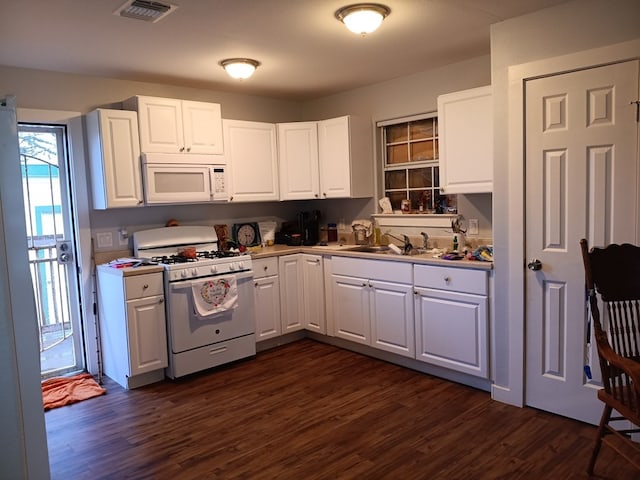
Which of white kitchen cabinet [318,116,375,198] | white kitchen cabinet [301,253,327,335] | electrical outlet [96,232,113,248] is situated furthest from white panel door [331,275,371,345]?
electrical outlet [96,232,113,248]

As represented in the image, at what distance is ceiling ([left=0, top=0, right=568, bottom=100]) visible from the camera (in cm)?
258

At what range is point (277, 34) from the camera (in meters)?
3.00

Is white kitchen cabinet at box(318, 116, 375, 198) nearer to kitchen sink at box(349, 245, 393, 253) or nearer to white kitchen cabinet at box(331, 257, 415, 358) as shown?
kitchen sink at box(349, 245, 393, 253)

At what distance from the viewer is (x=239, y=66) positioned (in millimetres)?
3527

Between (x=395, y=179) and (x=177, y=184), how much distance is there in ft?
6.53

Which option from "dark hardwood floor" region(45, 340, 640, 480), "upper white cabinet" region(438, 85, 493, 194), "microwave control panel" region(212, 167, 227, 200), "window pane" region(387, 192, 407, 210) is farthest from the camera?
"window pane" region(387, 192, 407, 210)

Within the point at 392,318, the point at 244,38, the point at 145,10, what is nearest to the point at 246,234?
the point at 392,318

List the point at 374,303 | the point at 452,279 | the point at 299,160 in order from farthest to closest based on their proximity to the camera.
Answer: the point at 299,160, the point at 374,303, the point at 452,279

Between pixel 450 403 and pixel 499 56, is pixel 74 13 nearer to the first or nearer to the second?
pixel 499 56

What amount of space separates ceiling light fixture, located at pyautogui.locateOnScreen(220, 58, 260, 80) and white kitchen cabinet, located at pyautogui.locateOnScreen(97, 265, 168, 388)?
5.28 ft

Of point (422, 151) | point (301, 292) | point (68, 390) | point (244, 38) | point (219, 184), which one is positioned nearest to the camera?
point (244, 38)

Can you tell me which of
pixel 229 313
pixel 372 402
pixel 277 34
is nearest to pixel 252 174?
pixel 229 313

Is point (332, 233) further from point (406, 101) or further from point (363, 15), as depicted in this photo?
point (363, 15)

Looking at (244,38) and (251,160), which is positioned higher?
(244,38)
